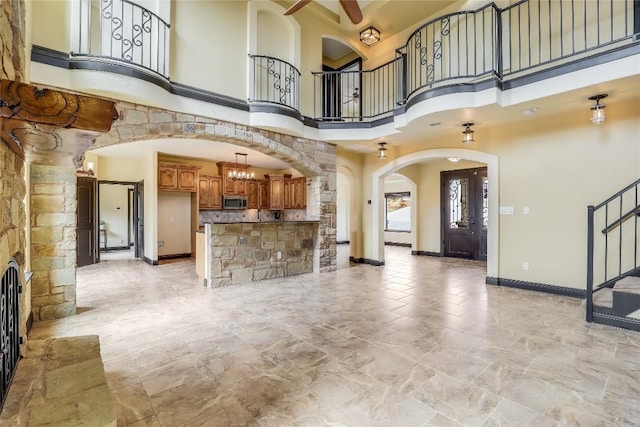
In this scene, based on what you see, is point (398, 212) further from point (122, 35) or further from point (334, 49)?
point (122, 35)

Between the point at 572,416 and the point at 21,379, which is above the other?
the point at 21,379

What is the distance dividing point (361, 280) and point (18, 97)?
532 cm

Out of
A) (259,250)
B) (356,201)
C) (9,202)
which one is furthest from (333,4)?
(9,202)

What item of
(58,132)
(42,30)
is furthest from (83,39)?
(58,132)

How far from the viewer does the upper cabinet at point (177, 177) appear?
303 inches

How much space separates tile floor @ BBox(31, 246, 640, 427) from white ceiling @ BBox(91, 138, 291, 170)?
3358mm

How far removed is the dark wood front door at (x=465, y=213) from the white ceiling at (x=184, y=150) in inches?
186

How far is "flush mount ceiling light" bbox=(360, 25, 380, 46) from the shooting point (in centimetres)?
663

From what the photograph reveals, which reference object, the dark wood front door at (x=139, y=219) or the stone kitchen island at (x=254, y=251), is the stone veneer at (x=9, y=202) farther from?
the dark wood front door at (x=139, y=219)

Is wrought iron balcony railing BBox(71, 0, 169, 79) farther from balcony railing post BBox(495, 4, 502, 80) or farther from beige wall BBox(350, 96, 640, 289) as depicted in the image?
beige wall BBox(350, 96, 640, 289)

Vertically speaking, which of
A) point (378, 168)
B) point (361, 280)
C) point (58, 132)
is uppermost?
point (378, 168)

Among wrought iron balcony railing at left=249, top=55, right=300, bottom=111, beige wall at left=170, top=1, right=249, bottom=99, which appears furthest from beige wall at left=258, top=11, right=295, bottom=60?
beige wall at left=170, top=1, right=249, bottom=99

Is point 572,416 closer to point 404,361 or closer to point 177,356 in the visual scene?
point 404,361

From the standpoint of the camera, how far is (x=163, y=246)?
27.5ft
